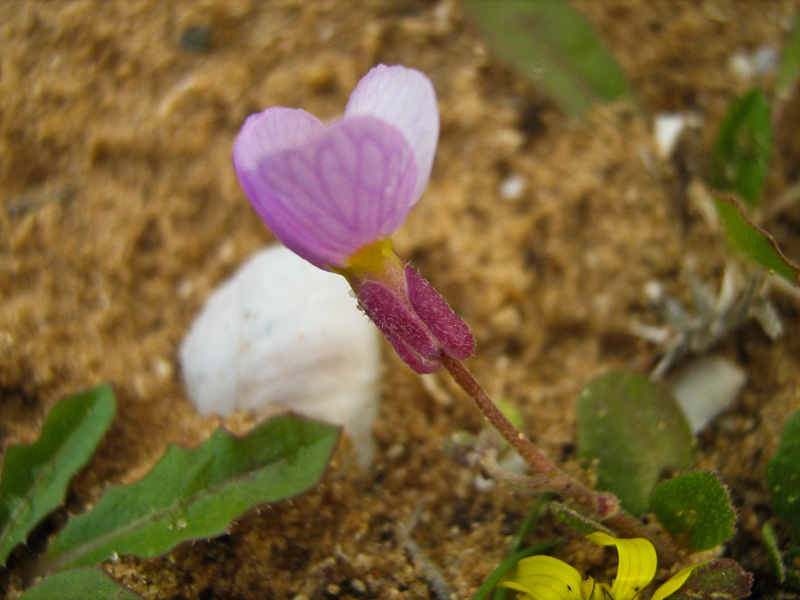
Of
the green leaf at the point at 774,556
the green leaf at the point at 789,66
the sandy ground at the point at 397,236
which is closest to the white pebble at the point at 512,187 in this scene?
the sandy ground at the point at 397,236

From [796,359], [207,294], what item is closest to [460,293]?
[207,294]

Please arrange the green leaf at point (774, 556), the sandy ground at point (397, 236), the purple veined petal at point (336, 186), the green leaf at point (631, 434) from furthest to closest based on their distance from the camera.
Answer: the sandy ground at point (397, 236) < the green leaf at point (631, 434) < the green leaf at point (774, 556) < the purple veined petal at point (336, 186)

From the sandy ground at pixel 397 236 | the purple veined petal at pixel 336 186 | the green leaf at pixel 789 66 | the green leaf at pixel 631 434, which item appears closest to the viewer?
the purple veined petal at pixel 336 186

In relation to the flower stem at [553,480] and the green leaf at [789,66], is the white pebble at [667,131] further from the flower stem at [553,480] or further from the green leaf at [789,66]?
the flower stem at [553,480]

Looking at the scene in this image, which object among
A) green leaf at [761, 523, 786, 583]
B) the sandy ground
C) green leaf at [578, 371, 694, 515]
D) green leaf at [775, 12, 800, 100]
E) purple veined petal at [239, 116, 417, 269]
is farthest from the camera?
green leaf at [775, 12, 800, 100]

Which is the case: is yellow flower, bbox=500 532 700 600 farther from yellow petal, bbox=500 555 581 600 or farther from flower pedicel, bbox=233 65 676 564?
flower pedicel, bbox=233 65 676 564

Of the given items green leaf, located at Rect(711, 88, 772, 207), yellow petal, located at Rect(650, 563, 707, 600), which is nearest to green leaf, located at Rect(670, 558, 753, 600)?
yellow petal, located at Rect(650, 563, 707, 600)
